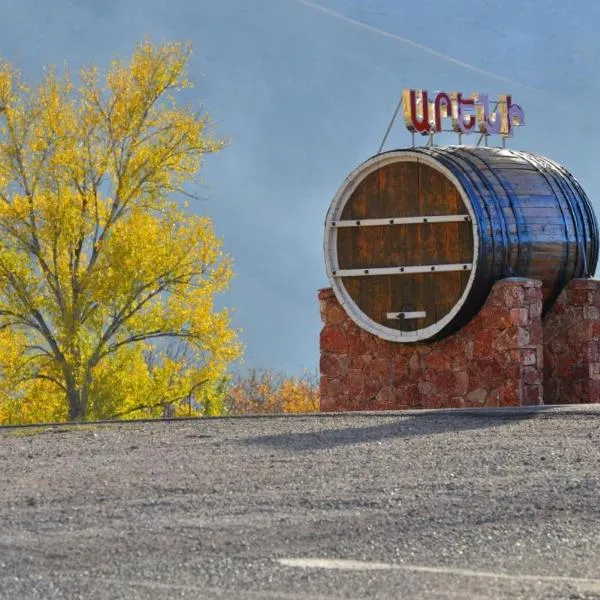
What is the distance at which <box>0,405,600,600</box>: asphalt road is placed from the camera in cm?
568

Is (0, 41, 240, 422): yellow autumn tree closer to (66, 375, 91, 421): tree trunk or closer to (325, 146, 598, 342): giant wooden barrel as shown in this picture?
(66, 375, 91, 421): tree trunk

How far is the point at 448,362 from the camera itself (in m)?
17.0

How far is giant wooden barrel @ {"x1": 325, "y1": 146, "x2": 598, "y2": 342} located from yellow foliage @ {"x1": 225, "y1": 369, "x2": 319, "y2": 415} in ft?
34.2

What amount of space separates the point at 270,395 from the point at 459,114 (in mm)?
11948

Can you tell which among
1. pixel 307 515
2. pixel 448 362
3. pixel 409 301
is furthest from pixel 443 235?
pixel 307 515

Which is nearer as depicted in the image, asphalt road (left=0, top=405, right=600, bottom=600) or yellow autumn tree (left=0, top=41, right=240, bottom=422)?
asphalt road (left=0, top=405, right=600, bottom=600)

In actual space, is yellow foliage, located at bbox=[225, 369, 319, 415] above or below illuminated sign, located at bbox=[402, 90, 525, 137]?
below

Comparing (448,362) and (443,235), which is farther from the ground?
(443,235)

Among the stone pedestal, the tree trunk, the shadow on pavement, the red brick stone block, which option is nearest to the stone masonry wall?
the red brick stone block

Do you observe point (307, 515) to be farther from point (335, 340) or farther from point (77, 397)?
point (77, 397)

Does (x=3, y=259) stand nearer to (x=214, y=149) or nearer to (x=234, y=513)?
(x=214, y=149)

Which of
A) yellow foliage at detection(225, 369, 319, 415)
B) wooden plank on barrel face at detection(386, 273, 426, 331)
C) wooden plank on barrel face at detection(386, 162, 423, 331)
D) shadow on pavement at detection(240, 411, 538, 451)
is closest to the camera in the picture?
shadow on pavement at detection(240, 411, 538, 451)

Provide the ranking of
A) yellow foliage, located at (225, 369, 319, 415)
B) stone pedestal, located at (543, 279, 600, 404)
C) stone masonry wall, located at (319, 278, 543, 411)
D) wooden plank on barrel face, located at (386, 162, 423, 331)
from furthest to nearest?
yellow foliage, located at (225, 369, 319, 415), stone pedestal, located at (543, 279, 600, 404), wooden plank on barrel face, located at (386, 162, 423, 331), stone masonry wall, located at (319, 278, 543, 411)

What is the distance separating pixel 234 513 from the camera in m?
7.09
